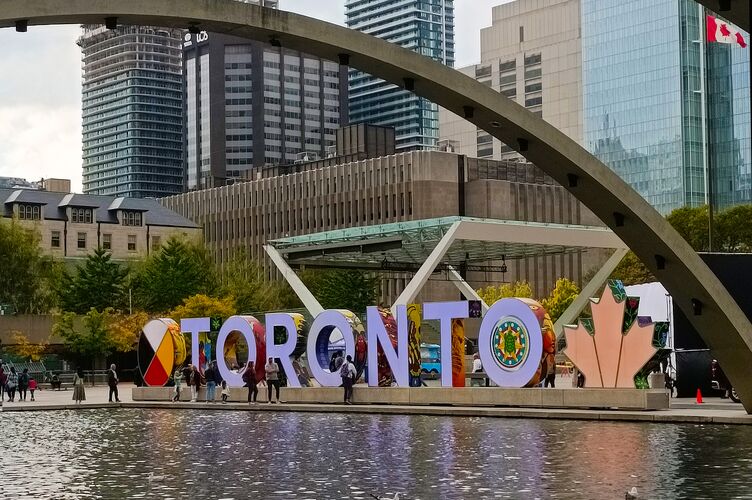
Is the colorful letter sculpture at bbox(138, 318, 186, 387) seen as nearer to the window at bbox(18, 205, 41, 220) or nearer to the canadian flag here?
the canadian flag

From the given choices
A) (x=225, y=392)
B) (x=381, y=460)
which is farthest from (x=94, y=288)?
(x=381, y=460)

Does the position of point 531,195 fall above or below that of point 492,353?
above

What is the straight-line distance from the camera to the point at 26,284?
9781cm

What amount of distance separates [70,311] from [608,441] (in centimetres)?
6960

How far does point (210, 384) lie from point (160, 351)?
5788mm

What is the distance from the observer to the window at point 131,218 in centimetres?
11219

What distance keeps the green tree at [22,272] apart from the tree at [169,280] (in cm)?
684

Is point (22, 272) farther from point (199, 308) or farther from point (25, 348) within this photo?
point (25, 348)

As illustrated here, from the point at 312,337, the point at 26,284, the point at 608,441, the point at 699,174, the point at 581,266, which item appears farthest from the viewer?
the point at 699,174

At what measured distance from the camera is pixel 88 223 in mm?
109688

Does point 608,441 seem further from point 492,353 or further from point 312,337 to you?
point 312,337

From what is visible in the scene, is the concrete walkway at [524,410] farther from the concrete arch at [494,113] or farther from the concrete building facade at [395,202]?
the concrete building facade at [395,202]

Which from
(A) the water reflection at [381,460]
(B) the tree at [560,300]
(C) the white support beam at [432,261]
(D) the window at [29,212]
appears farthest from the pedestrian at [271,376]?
(D) the window at [29,212]

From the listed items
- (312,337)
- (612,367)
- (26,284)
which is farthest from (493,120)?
(26,284)
